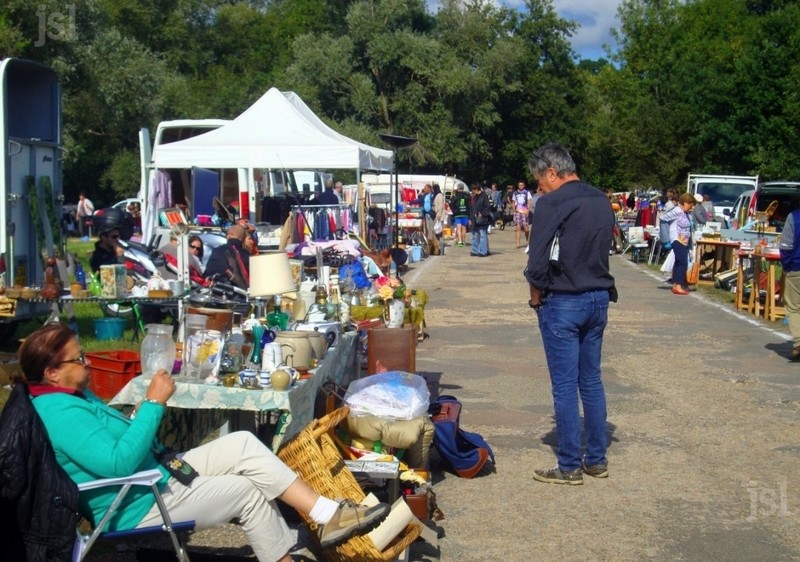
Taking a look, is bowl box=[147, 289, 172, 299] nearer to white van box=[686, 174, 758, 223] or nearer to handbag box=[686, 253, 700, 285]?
handbag box=[686, 253, 700, 285]

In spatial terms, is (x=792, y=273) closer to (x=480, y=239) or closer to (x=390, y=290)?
(x=390, y=290)

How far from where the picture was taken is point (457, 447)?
6.53 metres

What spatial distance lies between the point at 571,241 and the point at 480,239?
66.4ft

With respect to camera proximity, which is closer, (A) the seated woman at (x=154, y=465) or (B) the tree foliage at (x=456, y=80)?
(A) the seated woman at (x=154, y=465)

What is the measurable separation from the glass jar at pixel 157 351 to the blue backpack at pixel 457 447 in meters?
1.80

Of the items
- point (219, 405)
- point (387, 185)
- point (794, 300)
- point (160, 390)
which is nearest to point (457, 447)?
point (219, 405)

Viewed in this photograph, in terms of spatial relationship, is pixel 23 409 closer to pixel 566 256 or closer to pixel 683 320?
pixel 566 256

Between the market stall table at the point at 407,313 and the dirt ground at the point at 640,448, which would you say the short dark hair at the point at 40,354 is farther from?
the market stall table at the point at 407,313

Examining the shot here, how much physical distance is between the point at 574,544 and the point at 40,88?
30.1 feet

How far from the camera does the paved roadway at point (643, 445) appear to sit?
5449 mm

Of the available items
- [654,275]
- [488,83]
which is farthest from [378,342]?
[488,83]

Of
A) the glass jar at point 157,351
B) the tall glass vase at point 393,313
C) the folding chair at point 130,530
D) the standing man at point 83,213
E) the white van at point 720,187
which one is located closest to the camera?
the folding chair at point 130,530

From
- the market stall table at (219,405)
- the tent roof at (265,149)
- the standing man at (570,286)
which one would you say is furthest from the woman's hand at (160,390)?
the tent roof at (265,149)

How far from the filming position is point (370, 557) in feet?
15.3
